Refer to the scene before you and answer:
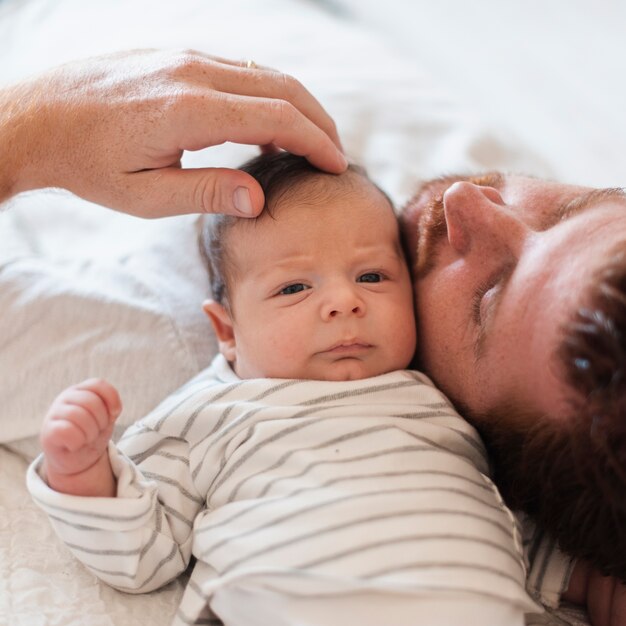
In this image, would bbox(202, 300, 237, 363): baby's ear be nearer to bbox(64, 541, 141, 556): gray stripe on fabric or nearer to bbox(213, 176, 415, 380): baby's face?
bbox(213, 176, 415, 380): baby's face

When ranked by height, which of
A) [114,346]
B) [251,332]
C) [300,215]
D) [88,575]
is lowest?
[88,575]

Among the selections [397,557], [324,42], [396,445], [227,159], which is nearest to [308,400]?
[396,445]

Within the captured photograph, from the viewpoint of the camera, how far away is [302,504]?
0.86m

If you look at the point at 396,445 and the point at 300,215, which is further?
the point at 300,215

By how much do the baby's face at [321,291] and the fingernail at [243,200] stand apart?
3 cm

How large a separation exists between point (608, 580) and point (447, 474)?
283 millimetres

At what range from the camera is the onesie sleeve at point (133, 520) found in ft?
2.97

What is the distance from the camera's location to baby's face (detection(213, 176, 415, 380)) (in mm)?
1035

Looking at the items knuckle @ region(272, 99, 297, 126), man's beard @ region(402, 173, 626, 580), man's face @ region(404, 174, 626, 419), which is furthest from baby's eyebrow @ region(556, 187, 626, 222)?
knuckle @ region(272, 99, 297, 126)

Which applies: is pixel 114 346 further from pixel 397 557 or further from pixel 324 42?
pixel 324 42

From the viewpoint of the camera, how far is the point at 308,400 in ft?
3.22

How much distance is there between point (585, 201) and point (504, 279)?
152 millimetres

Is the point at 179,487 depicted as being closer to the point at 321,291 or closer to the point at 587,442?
the point at 321,291

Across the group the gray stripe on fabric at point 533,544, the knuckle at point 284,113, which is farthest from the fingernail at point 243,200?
the gray stripe on fabric at point 533,544
